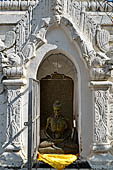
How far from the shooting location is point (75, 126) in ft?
19.7

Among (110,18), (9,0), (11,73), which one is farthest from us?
(9,0)

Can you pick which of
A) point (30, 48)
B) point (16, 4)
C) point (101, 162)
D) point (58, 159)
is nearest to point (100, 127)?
point (101, 162)

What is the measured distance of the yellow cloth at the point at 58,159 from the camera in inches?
193

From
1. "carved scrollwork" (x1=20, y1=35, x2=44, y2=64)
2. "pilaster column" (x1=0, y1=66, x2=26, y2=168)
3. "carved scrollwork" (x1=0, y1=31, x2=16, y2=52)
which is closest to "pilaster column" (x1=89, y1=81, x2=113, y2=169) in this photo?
"carved scrollwork" (x1=20, y1=35, x2=44, y2=64)

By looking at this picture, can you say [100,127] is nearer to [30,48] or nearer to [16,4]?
[30,48]

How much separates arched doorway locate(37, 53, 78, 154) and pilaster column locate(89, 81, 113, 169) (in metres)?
1.03

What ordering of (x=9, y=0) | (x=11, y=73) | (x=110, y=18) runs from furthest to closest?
(x=9, y=0)
(x=110, y=18)
(x=11, y=73)

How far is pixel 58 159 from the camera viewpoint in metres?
5.03

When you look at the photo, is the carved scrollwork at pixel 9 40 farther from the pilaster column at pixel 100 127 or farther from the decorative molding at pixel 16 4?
the pilaster column at pixel 100 127

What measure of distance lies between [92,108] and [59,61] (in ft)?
5.38

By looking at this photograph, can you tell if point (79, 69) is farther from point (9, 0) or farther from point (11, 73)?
point (9, 0)

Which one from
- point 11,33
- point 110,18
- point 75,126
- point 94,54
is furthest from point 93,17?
point 75,126

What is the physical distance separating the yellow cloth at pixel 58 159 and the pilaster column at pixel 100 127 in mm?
468

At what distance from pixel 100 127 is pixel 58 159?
1.15 meters
